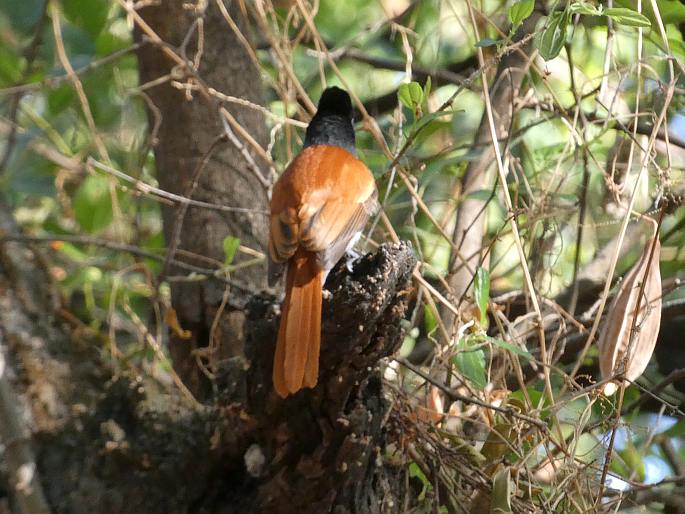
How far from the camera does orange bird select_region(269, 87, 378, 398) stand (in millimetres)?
2080

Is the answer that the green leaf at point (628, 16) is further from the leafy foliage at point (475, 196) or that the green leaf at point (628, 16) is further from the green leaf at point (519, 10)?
the green leaf at point (519, 10)

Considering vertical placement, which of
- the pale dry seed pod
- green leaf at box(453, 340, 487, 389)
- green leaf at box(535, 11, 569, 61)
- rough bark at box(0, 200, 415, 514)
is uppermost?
green leaf at box(535, 11, 569, 61)

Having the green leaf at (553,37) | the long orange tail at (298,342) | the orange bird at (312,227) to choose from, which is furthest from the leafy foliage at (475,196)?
the long orange tail at (298,342)

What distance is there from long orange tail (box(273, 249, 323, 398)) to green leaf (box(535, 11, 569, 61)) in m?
0.76

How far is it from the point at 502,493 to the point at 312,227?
0.82 metres

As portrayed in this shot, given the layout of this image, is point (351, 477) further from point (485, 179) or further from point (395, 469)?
point (485, 179)

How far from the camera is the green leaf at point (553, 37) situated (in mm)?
2199

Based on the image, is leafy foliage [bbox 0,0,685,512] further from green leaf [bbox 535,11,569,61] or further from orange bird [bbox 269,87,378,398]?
orange bird [bbox 269,87,378,398]

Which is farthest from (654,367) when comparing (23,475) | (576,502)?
(23,475)

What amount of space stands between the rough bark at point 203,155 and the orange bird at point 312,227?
0.40m

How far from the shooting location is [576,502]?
2299 millimetres

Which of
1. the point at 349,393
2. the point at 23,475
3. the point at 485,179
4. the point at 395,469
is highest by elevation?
the point at 485,179

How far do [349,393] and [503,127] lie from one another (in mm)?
1349

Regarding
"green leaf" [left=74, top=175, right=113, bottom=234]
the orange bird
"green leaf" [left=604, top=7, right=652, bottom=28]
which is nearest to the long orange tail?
the orange bird
